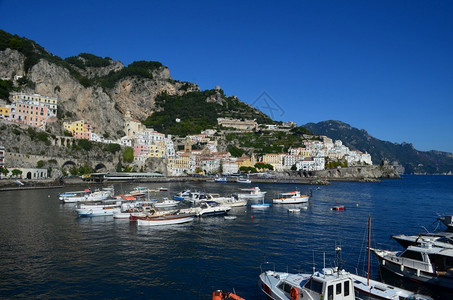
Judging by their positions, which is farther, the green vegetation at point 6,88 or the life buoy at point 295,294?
the green vegetation at point 6,88

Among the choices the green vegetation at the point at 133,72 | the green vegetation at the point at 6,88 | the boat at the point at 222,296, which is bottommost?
the boat at the point at 222,296

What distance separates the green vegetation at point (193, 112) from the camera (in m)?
132

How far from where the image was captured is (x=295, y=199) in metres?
42.8

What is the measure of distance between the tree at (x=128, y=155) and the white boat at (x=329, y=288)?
256 feet

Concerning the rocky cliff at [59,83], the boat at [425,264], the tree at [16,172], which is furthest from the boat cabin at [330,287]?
the rocky cliff at [59,83]

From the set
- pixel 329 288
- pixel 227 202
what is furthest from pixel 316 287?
pixel 227 202

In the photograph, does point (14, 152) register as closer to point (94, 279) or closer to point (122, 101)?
point (94, 279)

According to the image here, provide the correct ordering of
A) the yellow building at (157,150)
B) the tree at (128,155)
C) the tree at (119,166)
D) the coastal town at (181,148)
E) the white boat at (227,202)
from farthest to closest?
1. the yellow building at (157,150)
2. the tree at (128,155)
3. the tree at (119,166)
4. the coastal town at (181,148)
5. the white boat at (227,202)

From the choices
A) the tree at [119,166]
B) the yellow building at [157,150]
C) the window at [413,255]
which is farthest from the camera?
the yellow building at [157,150]

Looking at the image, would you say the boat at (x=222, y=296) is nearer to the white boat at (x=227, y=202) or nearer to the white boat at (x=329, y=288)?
the white boat at (x=329, y=288)

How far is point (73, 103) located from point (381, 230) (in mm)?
83102

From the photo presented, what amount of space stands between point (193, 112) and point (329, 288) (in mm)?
141029

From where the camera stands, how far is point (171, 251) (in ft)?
64.3

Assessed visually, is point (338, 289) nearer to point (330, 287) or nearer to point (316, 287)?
point (330, 287)
